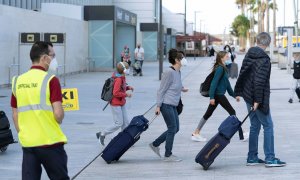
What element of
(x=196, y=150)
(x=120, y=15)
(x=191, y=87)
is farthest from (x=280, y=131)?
Result: (x=120, y=15)

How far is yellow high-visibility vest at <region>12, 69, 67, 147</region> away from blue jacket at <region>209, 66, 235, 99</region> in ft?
19.1

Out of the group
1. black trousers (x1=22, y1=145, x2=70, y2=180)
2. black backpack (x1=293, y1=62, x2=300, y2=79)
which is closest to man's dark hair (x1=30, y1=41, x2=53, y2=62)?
black trousers (x1=22, y1=145, x2=70, y2=180)

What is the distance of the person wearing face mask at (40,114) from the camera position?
220 inches

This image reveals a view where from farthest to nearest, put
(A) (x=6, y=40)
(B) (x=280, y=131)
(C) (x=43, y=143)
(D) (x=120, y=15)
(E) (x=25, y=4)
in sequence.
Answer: (E) (x=25, y=4) < (D) (x=120, y=15) < (A) (x=6, y=40) < (B) (x=280, y=131) < (C) (x=43, y=143)

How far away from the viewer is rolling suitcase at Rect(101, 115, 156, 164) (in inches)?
381

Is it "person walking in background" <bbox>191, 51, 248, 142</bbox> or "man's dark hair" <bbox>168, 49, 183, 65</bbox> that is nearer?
"man's dark hair" <bbox>168, 49, 183, 65</bbox>

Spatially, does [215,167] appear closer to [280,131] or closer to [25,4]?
[280,131]

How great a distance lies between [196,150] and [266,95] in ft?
7.23

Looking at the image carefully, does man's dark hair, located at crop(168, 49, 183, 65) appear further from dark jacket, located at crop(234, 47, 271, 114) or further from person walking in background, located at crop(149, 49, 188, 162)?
dark jacket, located at crop(234, 47, 271, 114)

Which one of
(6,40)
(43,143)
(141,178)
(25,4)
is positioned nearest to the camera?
(43,143)

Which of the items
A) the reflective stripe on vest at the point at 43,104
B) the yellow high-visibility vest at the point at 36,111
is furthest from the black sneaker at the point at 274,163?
the reflective stripe on vest at the point at 43,104

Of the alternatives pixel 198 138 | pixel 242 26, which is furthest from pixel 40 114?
pixel 242 26

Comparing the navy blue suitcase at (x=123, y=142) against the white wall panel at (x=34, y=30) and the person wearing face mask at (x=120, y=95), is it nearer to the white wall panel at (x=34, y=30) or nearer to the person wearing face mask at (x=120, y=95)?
the person wearing face mask at (x=120, y=95)

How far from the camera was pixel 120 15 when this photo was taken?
42562mm
